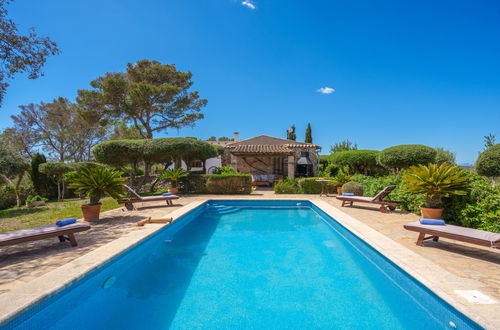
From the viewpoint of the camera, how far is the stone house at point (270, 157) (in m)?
19.3

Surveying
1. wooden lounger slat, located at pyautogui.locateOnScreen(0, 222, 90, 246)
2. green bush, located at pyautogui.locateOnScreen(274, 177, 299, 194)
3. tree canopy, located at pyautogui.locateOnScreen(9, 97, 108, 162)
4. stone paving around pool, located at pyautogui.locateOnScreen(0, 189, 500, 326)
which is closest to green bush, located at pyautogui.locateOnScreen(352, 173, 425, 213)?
stone paving around pool, located at pyautogui.locateOnScreen(0, 189, 500, 326)

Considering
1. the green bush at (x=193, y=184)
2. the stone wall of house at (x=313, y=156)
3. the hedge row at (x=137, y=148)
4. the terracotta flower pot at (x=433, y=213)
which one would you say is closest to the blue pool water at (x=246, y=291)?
the terracotta flower pot at (x=433, y=213)

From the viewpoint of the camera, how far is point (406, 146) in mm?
13172

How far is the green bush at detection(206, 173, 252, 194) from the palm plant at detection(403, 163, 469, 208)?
27.6 feet

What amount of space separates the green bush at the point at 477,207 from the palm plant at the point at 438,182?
0.72 feet

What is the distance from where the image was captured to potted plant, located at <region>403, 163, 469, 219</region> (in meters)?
5.41

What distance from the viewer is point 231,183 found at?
13.1 m

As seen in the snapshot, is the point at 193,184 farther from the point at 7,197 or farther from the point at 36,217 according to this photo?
the point at 7,197

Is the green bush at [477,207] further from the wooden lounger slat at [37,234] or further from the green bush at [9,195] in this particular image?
the green bush at [9,195]

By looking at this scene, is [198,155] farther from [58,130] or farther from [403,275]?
[58,130]

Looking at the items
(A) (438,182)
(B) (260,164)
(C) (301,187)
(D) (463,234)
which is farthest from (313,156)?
(D) (463,234)

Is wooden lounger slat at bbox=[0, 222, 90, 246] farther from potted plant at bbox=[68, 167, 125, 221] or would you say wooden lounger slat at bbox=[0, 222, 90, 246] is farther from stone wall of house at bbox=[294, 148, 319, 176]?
stone wall of house at bbox=[294, 148, 319, 176]

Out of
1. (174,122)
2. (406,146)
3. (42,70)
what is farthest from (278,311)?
(174,122)

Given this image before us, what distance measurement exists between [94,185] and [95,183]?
0.22 ft
